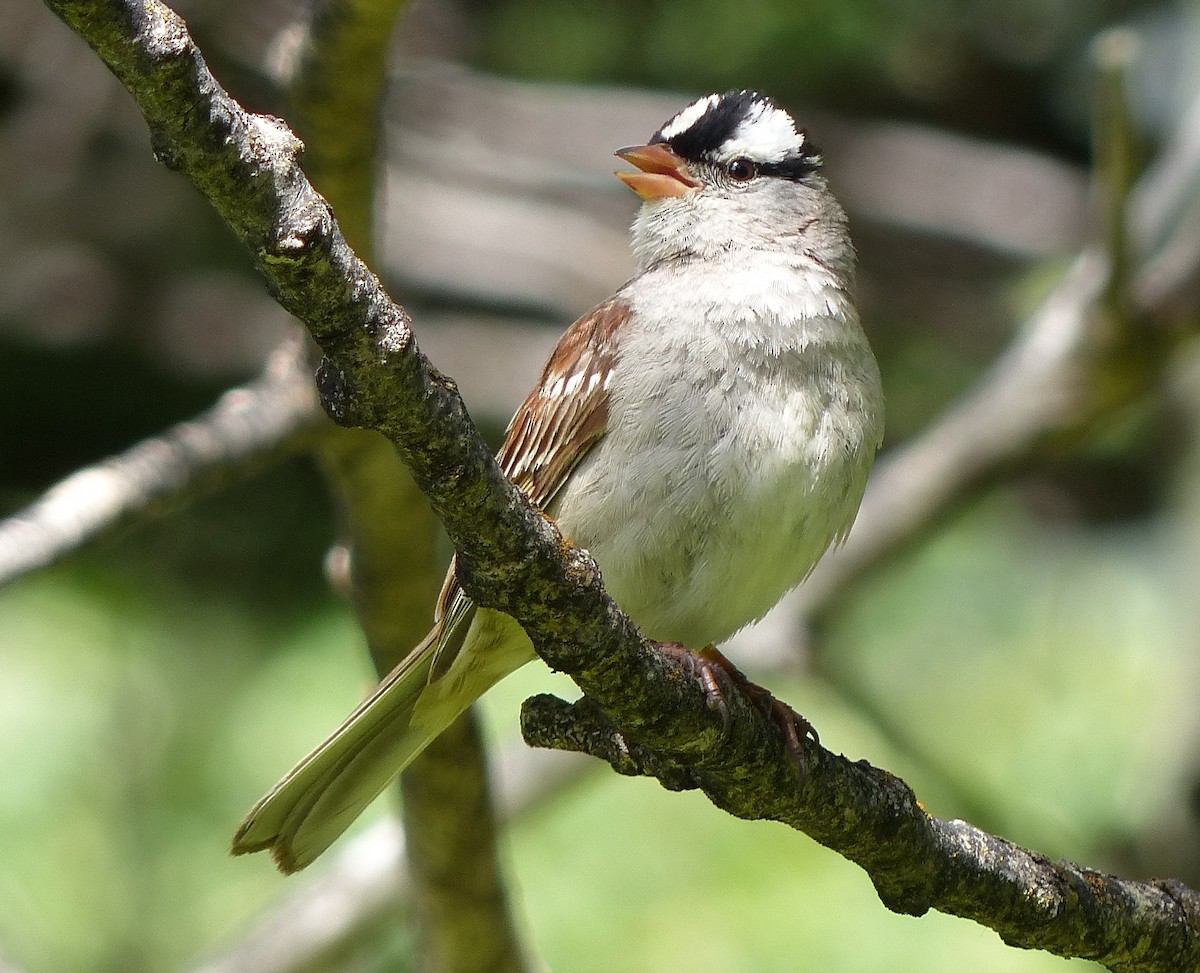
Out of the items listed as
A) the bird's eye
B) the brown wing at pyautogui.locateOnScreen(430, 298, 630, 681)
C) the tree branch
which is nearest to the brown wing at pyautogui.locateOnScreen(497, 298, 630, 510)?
the brown wing at pyautogui.locateOnScreen(430, 298, 630, 681)

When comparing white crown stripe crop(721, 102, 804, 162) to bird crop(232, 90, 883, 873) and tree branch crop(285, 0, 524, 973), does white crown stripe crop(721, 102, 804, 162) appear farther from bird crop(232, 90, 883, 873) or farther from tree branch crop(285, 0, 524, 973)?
tree branch crop(285, 0, 524, 973)

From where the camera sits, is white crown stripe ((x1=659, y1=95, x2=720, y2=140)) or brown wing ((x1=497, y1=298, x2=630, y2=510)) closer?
brown wing ((x1=497, y1=298, x2=630, y2=510))

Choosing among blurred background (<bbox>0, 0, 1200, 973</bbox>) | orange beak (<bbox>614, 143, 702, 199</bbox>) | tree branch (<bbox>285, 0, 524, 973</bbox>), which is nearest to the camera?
tree branch (<bbox>285, 0, 524, 973</bbox>)

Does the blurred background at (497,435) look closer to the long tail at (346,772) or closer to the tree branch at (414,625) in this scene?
the tree branch at (414,625)

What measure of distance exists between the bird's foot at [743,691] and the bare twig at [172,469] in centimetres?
111

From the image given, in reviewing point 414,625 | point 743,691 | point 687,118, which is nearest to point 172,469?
point 414,625

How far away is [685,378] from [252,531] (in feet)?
11.0

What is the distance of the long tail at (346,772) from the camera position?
2922 millimetres

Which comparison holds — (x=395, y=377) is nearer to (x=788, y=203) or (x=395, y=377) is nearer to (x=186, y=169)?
(x=186, y=169)

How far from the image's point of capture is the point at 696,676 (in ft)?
7.60

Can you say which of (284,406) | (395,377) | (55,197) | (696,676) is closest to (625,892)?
(284,406)

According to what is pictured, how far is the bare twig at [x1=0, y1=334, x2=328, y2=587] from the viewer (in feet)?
9.18

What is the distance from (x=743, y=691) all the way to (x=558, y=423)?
0.66 m

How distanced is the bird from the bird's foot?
203 mm
